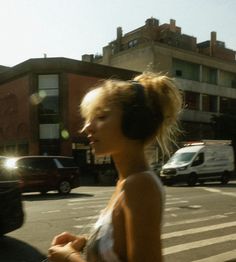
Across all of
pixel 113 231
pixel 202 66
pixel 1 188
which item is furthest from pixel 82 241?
pixel 202 66

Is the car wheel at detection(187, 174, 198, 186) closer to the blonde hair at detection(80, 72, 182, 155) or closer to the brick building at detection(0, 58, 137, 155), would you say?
the brick building at detection(0, 58, 137, 155)

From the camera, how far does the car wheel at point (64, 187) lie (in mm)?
21986

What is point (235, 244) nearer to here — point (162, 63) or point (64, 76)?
point (64, 76)

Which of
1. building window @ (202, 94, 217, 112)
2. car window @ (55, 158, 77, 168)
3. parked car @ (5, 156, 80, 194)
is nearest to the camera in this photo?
parked car @ (5, 156, 80, 194)

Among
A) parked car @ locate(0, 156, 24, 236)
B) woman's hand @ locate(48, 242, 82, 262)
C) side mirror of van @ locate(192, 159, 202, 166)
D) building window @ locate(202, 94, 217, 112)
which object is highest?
building window @ locate(202, 94, 217, 112)

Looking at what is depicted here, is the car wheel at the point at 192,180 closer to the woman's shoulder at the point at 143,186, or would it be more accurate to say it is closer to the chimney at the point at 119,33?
the woman's shoulder at the point at 143,186

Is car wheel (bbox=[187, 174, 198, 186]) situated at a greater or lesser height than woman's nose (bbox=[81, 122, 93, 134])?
lesser

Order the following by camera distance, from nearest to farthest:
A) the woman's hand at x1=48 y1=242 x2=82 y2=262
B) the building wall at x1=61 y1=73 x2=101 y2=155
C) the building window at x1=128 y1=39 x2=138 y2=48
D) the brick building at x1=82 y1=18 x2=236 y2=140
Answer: the woman's hand at x1=48 y1=242 x2=82 y2=262, the building wall at x1=61 y1=73 x2=101 y2=155, the brick building at x1=82 y1=18 x2=236 y2=140, the building window at x1=128 y1=39 x2=138 y2=48

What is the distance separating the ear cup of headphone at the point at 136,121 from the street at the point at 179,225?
3514 millimetres

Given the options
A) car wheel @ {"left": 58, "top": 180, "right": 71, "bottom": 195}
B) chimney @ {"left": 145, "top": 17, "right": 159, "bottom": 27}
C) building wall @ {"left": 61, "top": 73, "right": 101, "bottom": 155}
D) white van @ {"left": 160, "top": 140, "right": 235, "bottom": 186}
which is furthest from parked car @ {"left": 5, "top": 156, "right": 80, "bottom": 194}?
chimney @ {"left": 145, "top": 17, "right": 159, "bottom": 27}

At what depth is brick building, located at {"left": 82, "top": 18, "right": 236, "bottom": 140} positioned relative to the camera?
165 feet

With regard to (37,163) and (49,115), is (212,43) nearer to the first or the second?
(49,115)

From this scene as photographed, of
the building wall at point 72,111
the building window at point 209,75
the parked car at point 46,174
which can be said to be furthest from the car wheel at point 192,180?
the building window at point 209,75

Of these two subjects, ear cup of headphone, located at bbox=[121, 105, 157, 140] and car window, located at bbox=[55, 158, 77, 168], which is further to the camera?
car window, located at bbox=[55, 158, 77, 168]
